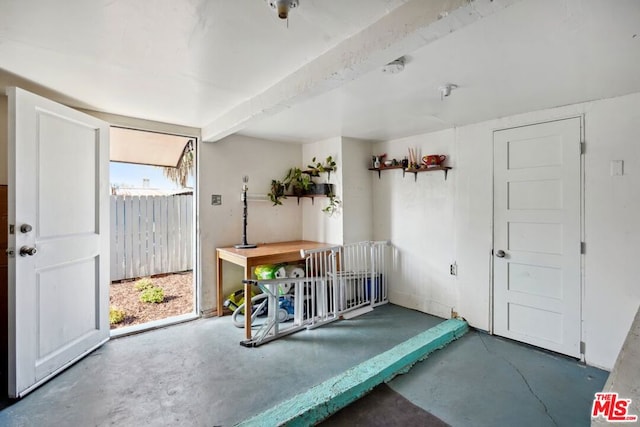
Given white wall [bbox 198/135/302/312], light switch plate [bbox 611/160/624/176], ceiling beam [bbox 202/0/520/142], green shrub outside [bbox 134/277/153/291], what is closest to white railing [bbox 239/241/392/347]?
white wall [bbox 198/135/302/312]

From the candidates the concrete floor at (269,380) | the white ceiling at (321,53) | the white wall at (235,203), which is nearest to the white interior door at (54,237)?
A: the concrete floor at (269,380)

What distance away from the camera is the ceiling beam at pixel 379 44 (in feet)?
3.79

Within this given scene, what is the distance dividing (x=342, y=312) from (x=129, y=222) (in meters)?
3.81

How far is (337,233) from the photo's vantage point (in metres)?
4.00

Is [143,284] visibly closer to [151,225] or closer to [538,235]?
[151,225]

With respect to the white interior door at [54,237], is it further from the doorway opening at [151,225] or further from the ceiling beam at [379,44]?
the ceiling beam at [379,44]

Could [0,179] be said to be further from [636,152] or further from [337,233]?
[636,152]

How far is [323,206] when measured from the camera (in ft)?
13.8

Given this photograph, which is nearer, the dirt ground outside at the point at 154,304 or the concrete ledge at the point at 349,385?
the concrete ledge at the point at 349,385

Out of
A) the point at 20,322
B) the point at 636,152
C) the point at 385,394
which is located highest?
the point at 636,152

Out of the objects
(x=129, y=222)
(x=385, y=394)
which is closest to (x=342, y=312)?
(x=385, y=394)

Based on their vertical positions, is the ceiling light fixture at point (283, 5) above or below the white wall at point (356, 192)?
above

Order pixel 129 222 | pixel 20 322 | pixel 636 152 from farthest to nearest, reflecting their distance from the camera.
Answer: pixel 129 222
pixel 636 152
pixel 20 322

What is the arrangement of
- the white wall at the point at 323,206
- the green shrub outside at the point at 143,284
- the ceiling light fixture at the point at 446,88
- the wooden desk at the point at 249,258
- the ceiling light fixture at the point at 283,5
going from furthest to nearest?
1. the green shrub outside at the point at 143,284
2. the white wall at the point at 323,206
3. the wooden desk at the point at 249,258
4. the ceiling light fixture at the point at 446,88
5. the ceiling light fixture at the point at 283,5
